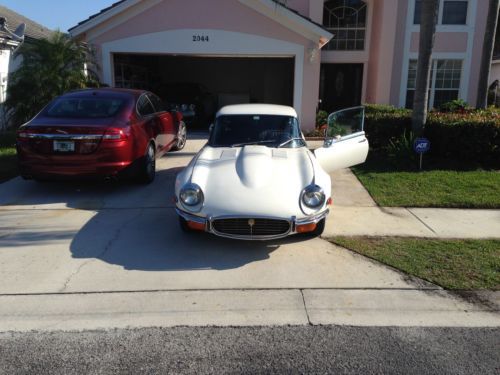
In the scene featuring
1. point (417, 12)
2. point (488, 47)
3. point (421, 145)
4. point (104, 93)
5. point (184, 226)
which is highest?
point (417, 12)

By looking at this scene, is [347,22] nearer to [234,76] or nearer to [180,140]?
[234,76]

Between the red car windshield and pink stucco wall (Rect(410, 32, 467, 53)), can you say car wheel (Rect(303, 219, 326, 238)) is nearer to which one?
the red car windshield

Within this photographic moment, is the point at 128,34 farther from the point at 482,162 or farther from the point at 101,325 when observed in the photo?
the point at 101,325

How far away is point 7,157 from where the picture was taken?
9.61 metres

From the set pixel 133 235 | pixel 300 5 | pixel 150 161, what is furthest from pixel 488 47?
pixel 133 235

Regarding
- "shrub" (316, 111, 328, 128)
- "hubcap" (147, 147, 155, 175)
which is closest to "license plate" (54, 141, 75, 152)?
"hubcap" (147, 147, 155, 175)

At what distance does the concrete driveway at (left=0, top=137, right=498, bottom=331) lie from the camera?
371 cm

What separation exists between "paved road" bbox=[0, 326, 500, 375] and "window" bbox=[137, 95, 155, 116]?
5045 mm

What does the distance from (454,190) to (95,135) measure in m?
5.65

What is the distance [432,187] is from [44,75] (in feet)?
31.9

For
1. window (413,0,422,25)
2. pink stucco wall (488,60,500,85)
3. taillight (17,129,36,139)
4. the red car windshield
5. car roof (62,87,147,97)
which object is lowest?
taillight (17,129,36,139)

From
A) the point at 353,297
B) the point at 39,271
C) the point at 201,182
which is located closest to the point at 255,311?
the point at 353,297

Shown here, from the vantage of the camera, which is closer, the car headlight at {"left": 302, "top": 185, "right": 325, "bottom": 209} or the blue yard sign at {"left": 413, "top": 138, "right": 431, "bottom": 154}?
the car headlight at {"left": 302, "top": 185, "right": 325, "bottom": 209}

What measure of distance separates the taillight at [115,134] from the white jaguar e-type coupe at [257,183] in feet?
4.81
